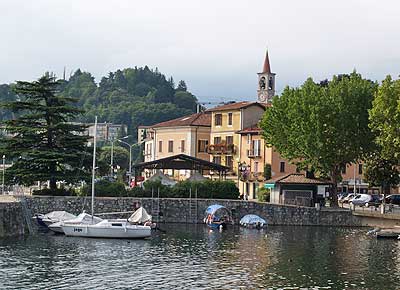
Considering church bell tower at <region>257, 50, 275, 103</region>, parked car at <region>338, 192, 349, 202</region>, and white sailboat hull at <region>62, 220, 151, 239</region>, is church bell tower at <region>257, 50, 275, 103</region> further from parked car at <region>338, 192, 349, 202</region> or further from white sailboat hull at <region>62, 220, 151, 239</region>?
white sailboat hull at <region>62, 220, 151, 239</region>

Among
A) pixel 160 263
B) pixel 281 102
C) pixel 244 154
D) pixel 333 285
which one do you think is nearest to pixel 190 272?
pixel 160 263

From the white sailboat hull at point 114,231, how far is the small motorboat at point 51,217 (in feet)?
15.1

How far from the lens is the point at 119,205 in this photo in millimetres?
79562

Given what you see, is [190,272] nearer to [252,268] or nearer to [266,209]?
[252,268]

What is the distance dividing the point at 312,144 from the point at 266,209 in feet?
26.4

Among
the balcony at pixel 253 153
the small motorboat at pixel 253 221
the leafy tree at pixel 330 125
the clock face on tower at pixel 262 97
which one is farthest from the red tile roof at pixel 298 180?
the clock face on tower at pixel 262 97

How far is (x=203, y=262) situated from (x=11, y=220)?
19.5 metres

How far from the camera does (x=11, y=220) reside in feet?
209

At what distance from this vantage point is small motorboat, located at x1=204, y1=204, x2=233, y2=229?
77.4 meters

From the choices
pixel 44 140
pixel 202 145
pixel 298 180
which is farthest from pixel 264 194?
pixel 44 140

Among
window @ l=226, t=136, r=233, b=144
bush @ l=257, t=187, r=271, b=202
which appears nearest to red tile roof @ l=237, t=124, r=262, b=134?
window @ l=226, t=136, r=233, b=144

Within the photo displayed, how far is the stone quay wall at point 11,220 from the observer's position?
62.0 metres

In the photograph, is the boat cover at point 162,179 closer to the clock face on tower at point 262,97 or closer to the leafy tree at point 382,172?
the leafy tree at point 382,172

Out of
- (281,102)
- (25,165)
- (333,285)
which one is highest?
(281,102)
